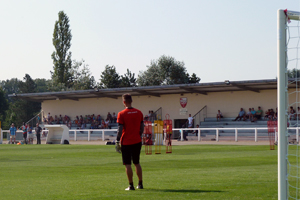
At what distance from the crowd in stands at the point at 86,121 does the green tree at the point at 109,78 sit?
90.9 ft

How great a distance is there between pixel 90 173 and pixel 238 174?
4023 millimetres

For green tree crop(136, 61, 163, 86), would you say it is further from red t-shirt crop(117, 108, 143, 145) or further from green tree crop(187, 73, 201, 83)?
red t-shirt crop(117, 108, 143, 145)

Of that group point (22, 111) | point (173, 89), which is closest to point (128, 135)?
point (173, 89)

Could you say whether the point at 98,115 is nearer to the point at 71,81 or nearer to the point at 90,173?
the point at 71,81

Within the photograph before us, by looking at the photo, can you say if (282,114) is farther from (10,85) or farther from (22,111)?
(10,85)

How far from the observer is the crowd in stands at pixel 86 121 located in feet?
157

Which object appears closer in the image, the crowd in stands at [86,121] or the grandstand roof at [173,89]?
the grandstand roof at [173,89]

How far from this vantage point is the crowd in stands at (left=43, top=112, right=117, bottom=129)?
157 feet

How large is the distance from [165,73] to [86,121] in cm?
2800

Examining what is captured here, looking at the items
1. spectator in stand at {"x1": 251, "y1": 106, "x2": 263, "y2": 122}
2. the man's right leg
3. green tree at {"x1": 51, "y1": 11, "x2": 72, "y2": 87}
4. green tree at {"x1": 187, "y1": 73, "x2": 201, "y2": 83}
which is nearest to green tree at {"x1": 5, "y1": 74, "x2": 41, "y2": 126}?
green tree at {"x1": 51, "y1": 11, "x2": 72, "y2": 87}

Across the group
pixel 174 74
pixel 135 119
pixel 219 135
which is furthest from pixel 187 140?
pixel 174 74

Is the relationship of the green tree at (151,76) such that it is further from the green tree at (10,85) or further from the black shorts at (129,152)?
the green tree at (10,85)

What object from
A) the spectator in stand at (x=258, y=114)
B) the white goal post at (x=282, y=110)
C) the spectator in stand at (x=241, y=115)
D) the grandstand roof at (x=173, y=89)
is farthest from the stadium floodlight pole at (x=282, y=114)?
the spectator in stand at (x=241, y=115)

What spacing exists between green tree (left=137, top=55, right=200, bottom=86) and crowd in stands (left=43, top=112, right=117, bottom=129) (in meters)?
25.6
